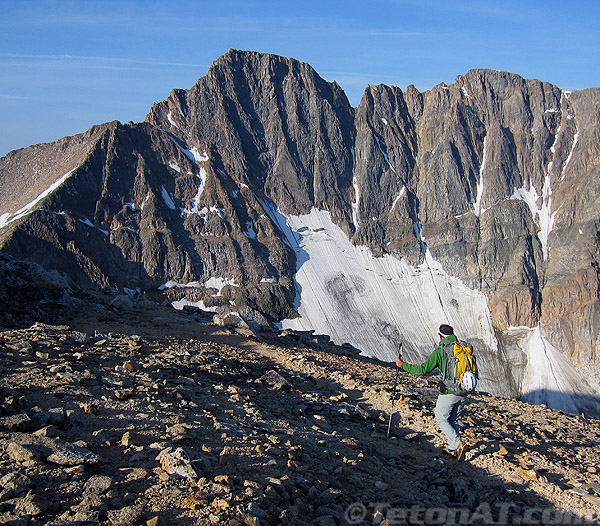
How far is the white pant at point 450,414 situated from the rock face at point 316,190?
3847 inches

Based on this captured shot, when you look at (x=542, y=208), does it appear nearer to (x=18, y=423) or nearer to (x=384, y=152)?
(x=384, y=152)

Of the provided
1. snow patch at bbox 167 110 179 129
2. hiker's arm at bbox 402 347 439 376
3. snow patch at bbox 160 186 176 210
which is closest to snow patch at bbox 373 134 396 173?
snow patch at bbox 167 110 179 129

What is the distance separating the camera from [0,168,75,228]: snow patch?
4061 inches

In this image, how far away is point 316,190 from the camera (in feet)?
494

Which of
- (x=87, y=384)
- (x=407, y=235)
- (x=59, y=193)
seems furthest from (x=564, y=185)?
(x=87, y=384)

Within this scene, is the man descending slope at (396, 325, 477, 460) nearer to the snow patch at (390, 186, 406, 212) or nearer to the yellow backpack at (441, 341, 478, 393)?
the yellow backpack at (441, 341, 478, 393)

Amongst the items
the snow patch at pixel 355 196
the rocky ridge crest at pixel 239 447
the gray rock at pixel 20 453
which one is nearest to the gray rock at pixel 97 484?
the rocky ridge crest at pixel 239 447

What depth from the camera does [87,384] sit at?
1024 centimetres

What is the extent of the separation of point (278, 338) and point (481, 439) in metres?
14.5

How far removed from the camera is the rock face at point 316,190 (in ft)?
370

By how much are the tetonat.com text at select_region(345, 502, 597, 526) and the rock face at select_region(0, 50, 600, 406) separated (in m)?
99.5

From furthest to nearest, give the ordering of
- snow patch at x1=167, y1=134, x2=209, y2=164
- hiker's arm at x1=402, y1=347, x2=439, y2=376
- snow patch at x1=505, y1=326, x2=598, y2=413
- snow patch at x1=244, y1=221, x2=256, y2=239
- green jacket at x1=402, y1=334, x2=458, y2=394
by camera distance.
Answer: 1. snow patch at x1=167, y1=134, x2=209, y2=164
2. snow patch at x1=244, y1=221, x2=256, y2=239
3. snow patch at x1=505, y1=326, x2=598, y2=413
4. hiker's arm at x1=402, y1=347, x2=439, y2=376
5. green jacket at x1=402, y1=334, x2=458, y2=394

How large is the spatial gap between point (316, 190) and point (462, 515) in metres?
146

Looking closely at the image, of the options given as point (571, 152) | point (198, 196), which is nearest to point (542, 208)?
point (571, 152)
